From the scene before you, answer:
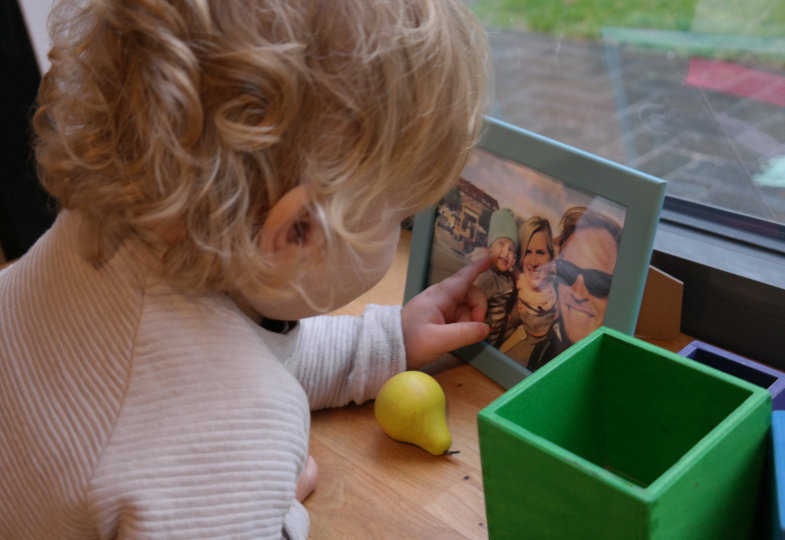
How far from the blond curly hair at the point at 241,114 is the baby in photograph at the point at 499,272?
23cm

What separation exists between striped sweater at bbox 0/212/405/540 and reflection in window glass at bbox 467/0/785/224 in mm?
647

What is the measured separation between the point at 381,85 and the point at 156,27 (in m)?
0.14

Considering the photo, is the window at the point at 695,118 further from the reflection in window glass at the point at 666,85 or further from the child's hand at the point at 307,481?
the child's hand at the point at 307,481

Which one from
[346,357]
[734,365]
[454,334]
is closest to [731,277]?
[734,365]

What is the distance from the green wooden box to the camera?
0.44 metres

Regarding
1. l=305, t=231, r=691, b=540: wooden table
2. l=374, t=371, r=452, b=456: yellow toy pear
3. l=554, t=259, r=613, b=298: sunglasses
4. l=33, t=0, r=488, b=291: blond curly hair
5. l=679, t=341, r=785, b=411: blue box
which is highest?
l=33, t=0, r=488, b=291: blond curly hair

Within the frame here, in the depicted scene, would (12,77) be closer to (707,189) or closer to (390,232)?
(390,232)

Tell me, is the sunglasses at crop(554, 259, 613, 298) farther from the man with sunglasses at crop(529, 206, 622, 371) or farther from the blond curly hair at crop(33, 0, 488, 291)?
the blond curly hair at crop(33, 0, 488, 291)

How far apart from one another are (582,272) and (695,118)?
0.40 m

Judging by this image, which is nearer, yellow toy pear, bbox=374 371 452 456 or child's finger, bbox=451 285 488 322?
yellow toy pear, bbox=374 371 452 456

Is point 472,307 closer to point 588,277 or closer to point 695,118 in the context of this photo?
point 588,277

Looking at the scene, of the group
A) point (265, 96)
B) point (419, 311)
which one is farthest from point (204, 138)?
point (419, 311)

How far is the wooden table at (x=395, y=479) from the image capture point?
2.05 feet

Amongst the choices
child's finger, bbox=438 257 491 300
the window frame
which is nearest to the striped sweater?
child's finger, bbox=438 257 491 300
